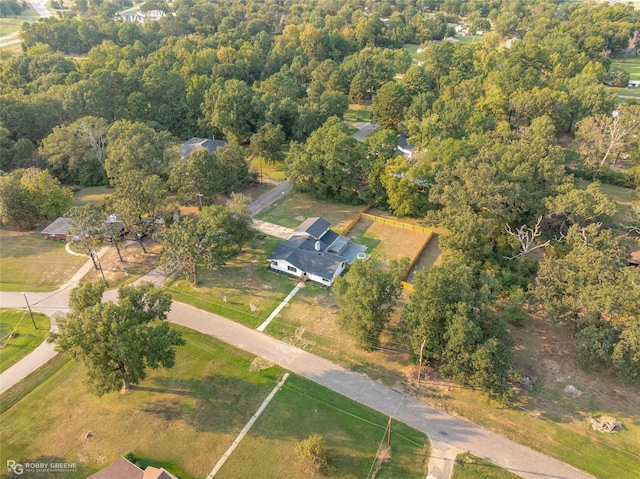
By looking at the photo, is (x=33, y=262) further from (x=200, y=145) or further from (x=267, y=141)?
(x=267, y=141)

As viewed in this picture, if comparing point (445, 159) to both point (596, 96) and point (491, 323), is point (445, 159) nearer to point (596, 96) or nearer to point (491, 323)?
point (491, 323)

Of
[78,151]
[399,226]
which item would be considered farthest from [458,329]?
[78,151]

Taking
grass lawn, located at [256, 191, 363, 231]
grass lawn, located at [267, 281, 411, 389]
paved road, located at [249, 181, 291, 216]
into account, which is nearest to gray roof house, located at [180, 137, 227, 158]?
paved road, located at [249, 181, 291, 216]

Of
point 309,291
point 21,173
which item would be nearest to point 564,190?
point 309,291

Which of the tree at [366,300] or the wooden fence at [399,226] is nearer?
the tree at [366,300]

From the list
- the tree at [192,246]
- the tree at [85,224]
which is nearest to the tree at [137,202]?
the tree at [85,224]

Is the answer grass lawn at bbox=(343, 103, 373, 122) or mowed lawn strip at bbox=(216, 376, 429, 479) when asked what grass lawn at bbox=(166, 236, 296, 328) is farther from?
grass lawn at bbox=(343, 103, 373, 122)

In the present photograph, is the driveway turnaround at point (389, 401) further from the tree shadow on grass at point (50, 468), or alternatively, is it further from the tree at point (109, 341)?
the tree shadow on grass at point (50, 468)
